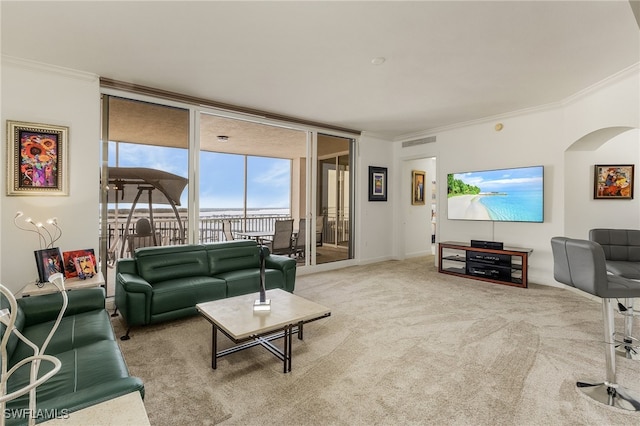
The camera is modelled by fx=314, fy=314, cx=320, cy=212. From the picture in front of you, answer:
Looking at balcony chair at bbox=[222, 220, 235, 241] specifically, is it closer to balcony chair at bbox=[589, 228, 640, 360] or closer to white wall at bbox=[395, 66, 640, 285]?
white wall at bbox=[395, 66, 640, 285]

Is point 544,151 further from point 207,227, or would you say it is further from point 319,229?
point 207,227

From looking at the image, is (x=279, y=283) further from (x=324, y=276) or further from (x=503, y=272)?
(x=503, y=272)

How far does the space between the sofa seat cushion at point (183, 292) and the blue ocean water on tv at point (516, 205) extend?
4301mm

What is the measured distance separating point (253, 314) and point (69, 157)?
2.80 meters

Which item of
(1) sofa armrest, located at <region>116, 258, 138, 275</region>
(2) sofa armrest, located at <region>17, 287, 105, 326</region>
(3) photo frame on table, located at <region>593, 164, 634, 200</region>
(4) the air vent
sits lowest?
(2) sofa armrest, located at <region>17, 287, 105, 326</region>

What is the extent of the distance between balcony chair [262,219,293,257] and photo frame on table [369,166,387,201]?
1.84 m

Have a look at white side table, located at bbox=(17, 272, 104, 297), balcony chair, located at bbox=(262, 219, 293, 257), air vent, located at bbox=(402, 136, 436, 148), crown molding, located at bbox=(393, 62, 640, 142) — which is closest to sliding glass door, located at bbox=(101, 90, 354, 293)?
balcony chair, located at bbox=(262, 219, 293, 257)

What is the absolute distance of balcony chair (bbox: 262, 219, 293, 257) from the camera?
5848 millimetres

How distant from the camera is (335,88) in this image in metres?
3.95

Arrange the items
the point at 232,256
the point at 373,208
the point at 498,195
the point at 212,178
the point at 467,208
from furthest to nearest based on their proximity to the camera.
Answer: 1. the point at 212,178
2. the point at 373,208
3. the point at 467,208
4. the point at 498,195
5. the point at 232,256

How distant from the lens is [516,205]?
191 inches

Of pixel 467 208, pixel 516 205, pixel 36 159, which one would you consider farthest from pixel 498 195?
pixel 36 159

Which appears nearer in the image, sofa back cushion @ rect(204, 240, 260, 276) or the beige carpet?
the beige carpet

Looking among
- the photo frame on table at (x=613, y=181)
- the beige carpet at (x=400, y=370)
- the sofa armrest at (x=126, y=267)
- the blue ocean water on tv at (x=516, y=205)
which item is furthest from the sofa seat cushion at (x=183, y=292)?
the photo frame on table at (x=613, y=181)
